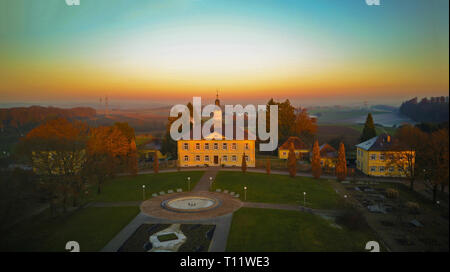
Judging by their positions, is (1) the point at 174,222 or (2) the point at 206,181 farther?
A: (2) the point at 206,181

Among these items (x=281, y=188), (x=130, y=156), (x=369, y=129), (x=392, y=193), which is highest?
(x=369, y=129)

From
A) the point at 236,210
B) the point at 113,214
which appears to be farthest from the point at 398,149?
the point at 113,214

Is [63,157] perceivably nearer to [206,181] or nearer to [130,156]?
[130,156]

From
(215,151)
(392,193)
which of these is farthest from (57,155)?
(392,193)

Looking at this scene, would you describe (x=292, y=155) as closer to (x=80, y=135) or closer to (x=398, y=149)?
(x=398, y=149)

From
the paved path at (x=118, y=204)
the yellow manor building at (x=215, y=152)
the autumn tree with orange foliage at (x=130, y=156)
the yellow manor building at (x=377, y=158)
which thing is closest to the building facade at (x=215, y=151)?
the yellow manor building at (x=215, y=152)

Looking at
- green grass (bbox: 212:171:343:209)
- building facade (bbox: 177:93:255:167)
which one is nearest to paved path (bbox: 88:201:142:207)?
green grass (bbox: 212:171:343:209)
